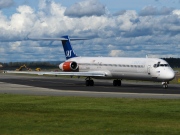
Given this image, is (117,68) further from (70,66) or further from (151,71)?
(70,66)

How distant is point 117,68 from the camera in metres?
55.2

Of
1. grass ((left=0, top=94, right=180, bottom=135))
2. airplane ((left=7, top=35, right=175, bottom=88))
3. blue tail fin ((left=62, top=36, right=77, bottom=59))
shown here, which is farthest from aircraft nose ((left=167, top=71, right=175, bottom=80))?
grass ((left=0, top=94, right=180, bottom=135))

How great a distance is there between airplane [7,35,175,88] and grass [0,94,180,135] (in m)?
21.0

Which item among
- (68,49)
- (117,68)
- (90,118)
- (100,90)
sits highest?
(68,49)

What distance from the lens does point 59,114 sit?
931 inches

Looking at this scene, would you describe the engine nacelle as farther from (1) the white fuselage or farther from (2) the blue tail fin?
(2) the blue tail fin

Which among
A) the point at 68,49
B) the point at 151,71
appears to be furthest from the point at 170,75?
the point at 68,49

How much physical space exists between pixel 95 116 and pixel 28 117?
2.91m

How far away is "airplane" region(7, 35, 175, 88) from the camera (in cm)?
5012

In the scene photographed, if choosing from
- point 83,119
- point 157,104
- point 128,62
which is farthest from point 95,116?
point 128,62

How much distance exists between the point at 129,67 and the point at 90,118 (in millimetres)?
31736

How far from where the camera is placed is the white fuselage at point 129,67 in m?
49.9

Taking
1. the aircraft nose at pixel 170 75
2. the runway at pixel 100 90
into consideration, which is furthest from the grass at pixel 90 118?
the aircraft nose at pixel 170 75

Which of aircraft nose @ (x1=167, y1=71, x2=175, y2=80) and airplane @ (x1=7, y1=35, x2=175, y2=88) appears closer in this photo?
aircraft nose @ (x1=167, y1=71, x2=175, y2=80)
